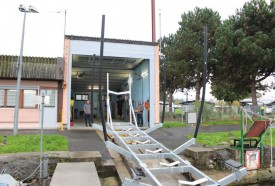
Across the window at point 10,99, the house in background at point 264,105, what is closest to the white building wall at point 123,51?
the window at point 10,99

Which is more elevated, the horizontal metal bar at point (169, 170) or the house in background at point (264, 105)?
the house in background at point (264, 105)

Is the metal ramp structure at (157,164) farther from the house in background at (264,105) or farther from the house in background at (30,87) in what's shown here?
the house in background at (264,105)

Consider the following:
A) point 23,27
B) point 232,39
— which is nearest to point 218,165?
point 23,27

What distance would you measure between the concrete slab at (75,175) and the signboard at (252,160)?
17.6 ft

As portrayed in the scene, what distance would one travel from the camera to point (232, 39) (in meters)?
21.3

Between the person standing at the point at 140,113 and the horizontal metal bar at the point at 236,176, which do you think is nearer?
the horizontal metal bar at the point at 236,176

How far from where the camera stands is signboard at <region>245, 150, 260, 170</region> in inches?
349

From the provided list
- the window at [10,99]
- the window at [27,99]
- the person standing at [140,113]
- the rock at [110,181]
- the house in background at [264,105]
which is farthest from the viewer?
the house in background at [264,105]

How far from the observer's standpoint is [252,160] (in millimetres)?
8945

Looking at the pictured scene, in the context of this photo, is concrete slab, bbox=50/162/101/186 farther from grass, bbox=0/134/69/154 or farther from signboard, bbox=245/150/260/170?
signboard, bbox=245/150/260/170

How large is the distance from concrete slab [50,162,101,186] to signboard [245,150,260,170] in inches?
211

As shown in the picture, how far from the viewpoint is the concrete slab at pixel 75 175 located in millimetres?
5188

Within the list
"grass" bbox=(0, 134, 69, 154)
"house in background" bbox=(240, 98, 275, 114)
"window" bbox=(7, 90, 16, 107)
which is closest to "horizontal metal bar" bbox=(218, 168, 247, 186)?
"grass" bbox=(0, 134, 69, 154)

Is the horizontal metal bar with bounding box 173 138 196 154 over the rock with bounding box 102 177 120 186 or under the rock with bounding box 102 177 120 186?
over
